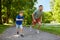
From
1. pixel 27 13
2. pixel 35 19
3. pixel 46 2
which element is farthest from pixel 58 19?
pixel 35 19

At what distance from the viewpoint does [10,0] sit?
34812mm

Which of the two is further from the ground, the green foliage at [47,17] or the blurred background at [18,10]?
the blurred background at [18,10]

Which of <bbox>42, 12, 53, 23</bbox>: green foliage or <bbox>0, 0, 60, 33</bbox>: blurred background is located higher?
<bbox>0, 0, 60, 33</bbox>: blurred background

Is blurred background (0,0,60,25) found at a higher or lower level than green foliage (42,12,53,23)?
higher

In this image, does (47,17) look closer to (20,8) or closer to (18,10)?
(18,10)

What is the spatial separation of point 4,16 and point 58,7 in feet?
65.3

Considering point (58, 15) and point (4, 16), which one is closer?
point (4, 16)

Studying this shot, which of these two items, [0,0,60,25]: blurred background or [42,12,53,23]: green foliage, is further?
[42,12,53,23]: green foliage

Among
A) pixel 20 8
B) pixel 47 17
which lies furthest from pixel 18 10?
pixel 47 17

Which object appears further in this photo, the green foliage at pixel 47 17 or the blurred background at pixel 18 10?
the green foliage at pixel 47 17

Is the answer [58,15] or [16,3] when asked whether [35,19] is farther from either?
[58,15]

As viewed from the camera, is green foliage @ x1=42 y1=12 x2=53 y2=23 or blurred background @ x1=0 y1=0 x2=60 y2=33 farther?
green foliage @ x1=42 y1=12 x2=53 y2=23

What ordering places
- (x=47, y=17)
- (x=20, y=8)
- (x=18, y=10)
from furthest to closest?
1. (x=47, y=17)
2. (x=18, y=10)
3. (x=20, y=8)

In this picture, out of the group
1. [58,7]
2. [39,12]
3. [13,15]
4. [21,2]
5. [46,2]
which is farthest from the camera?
[46,2]
